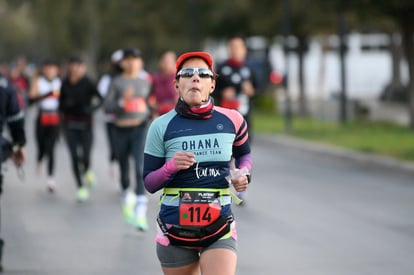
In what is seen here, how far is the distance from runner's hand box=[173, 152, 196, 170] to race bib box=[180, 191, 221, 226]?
0.65 ft

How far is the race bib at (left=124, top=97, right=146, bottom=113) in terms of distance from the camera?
12.8 m

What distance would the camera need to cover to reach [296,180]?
1789 cm

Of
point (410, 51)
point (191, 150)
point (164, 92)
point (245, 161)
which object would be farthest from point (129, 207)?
point (410, 51)

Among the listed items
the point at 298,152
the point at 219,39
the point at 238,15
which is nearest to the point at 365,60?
the point at 219,39

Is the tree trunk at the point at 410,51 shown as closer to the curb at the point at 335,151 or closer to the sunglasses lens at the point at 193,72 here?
the curb at the point at 335,151

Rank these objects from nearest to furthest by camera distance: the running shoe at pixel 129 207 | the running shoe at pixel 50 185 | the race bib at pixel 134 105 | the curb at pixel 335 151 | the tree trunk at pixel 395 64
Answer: the running shoe at pixel 129 207
the race bib at pixel 134 105
the running shoe at pixel 50 185
the curb at pixel 335 151
the tree trunk at pixel 395 64

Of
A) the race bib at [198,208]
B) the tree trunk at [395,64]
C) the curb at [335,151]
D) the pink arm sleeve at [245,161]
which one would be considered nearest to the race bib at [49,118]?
the curb at [335,151]

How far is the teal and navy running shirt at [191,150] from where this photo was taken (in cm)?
612

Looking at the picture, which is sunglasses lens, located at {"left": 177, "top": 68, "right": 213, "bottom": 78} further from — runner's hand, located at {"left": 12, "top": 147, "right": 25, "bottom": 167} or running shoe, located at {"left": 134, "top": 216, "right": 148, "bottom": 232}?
running shoe, located at {"left": 134, "top": 216, "right": 148, "bottom": 232}

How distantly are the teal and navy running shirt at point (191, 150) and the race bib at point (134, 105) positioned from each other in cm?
658

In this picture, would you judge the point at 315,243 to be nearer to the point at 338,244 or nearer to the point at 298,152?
the point at 338,244

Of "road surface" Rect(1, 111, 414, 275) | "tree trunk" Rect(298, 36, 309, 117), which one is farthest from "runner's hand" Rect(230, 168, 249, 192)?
"tree trunk" Rect(298, 36, 309, 117)

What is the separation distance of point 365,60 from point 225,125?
222 ft

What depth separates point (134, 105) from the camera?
1290cm
